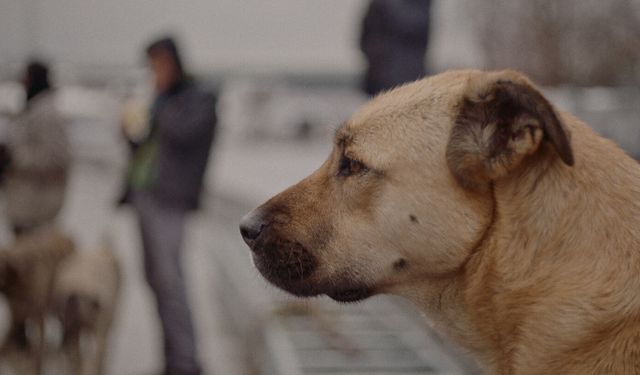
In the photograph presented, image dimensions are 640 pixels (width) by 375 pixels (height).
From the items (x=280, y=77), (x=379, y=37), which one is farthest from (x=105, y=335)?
(x=280, y=77)

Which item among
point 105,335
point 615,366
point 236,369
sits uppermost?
point 615,366

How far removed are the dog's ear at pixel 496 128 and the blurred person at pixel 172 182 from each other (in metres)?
3.84

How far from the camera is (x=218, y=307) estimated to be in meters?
9.11

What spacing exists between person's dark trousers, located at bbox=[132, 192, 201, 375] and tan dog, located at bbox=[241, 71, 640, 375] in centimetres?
351

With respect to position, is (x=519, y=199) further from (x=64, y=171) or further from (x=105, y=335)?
(x=64, y=171)

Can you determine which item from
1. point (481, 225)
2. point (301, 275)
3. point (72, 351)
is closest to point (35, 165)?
point (72, 351)

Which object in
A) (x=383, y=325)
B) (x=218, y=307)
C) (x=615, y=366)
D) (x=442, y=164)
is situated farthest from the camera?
(x=218, y=307)

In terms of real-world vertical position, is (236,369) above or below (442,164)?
below

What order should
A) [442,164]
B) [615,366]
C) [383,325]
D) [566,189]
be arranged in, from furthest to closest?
[383,325] < [442,164] < [566,189] < [615,366]

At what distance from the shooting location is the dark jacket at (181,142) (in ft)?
20.6

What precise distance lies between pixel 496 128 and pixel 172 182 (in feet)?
13.7

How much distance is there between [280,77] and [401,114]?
89.7 metres

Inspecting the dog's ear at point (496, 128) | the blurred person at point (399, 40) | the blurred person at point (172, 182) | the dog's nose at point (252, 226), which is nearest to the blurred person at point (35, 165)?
the blurred person at point (172, 182)

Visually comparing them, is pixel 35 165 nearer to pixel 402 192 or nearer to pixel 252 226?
pixel 252 226
